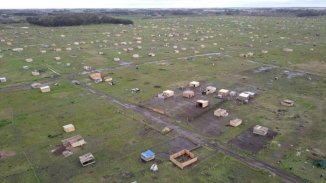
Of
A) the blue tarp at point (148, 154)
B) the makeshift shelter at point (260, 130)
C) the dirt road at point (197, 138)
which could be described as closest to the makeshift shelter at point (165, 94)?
the dirt road at point (197, 138)

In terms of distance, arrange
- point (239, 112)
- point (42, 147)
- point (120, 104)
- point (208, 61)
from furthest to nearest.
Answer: point (208, 61) < point (120, 104) < point (239, 112) < point (42, 147)

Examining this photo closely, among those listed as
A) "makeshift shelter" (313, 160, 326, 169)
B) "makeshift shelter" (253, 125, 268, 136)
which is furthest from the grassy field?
"makeshift shelter" (253, 125, 268, 136)

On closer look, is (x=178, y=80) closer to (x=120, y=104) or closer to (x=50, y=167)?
(x=120, y=104)

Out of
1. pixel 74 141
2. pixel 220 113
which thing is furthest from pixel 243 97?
pixel 74 141

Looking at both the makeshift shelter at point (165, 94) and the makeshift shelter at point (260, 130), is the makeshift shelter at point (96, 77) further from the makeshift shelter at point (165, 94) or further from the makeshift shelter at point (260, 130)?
the makeshift shelter at point (260, 130)

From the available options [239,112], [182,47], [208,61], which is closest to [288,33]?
[182,47]

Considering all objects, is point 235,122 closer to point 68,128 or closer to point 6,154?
point 68,128

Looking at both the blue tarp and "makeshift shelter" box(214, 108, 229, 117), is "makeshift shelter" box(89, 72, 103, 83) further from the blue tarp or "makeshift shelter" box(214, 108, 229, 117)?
the blue tarp
